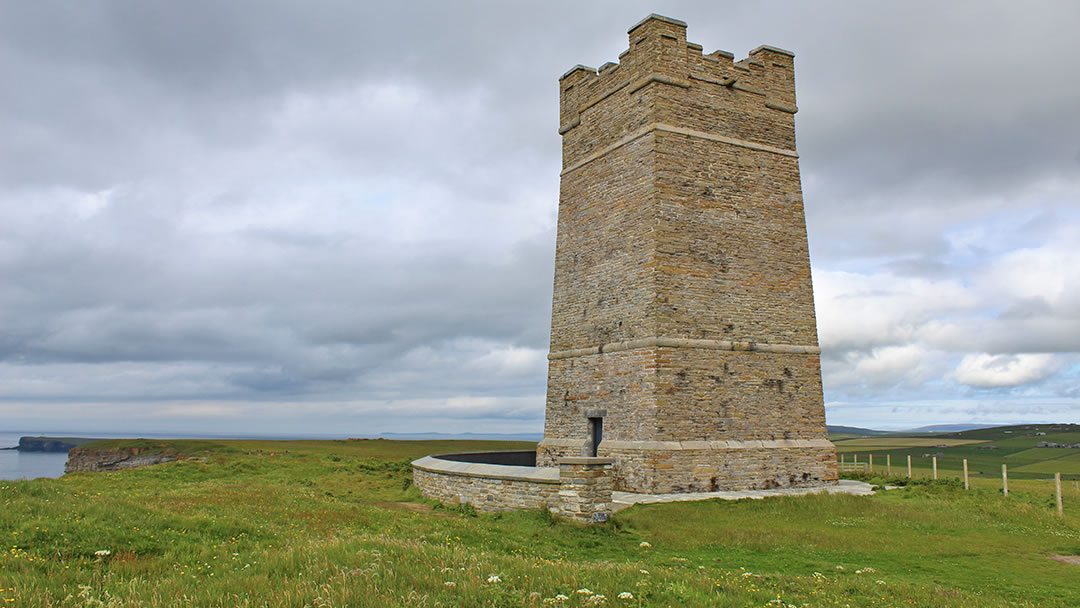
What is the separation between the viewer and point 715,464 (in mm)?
18797

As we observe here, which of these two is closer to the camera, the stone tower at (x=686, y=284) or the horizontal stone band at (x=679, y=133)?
the stone tower at (x=686, y=284)

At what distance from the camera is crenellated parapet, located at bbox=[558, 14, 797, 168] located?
2050 cm

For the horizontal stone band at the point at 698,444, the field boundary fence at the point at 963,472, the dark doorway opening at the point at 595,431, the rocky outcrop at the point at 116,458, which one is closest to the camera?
the field boundary fence at the point at 963,472

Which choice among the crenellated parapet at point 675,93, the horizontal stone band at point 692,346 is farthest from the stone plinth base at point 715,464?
the crenellated parapet at point 675,93

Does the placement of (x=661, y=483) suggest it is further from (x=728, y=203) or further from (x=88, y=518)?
(x=88, y=518)

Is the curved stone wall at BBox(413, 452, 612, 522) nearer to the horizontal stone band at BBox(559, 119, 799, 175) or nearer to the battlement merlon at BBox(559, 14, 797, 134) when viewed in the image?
the horizontal stone band at BBox(559, 119, 799, 175)

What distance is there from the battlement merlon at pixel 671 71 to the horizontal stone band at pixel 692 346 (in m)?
7.68

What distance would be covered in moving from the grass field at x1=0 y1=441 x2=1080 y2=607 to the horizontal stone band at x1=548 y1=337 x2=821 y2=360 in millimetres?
4530

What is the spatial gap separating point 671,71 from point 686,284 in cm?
646

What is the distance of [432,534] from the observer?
1148 centimetres

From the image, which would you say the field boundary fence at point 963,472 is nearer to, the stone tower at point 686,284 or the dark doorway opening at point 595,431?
the stone tower at point 686,284

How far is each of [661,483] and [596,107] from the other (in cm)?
1222

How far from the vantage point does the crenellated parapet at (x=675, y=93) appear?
20.5 metres

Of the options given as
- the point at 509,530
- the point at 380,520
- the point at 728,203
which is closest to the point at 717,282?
the point at 728,203
